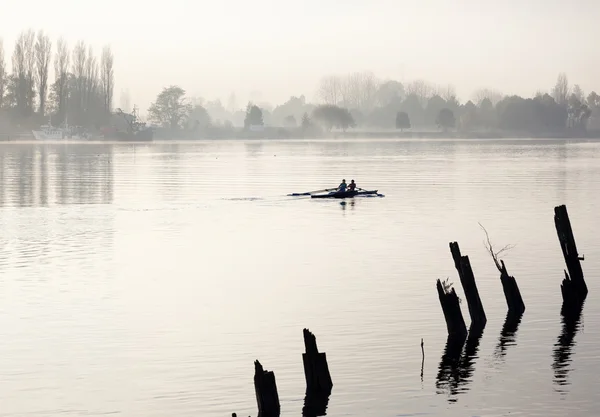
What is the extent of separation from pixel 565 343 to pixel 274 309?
31.9 ft

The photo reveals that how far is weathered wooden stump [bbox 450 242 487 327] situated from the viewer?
31.8 m

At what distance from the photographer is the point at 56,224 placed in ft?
213

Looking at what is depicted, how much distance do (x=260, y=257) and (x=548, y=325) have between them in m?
19.2

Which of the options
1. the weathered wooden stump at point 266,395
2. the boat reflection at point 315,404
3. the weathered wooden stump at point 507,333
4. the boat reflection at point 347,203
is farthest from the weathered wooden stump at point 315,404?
the boat reflection at point 347,203

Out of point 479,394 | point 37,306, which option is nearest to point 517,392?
point 479,394

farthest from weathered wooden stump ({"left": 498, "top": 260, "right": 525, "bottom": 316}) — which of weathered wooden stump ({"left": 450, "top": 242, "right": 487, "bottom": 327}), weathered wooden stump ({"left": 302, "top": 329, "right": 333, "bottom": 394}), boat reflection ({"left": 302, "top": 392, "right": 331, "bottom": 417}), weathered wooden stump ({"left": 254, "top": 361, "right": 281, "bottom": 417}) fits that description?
weathered wooden stump ({"left": 254, "top": 361, "right": 281, "bottom": 417})

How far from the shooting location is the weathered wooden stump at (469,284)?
31.8m

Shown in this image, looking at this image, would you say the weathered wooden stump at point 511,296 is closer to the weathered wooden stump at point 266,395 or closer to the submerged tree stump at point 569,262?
the submerged tree stump at point 569,262

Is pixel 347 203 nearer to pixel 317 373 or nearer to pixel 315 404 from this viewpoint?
pixel 317 373

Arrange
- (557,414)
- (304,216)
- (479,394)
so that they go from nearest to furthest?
(557,414) → (479,394) → (304,216)

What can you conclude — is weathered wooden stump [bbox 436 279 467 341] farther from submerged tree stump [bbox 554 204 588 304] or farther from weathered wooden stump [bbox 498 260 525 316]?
submerged tree stump [bbox 554 204 588 304]

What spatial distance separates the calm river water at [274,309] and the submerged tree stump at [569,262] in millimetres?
494

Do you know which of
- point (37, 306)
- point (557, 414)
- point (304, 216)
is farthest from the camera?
point (304, 216)

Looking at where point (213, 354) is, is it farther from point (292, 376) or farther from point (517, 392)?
point (517, 392)
